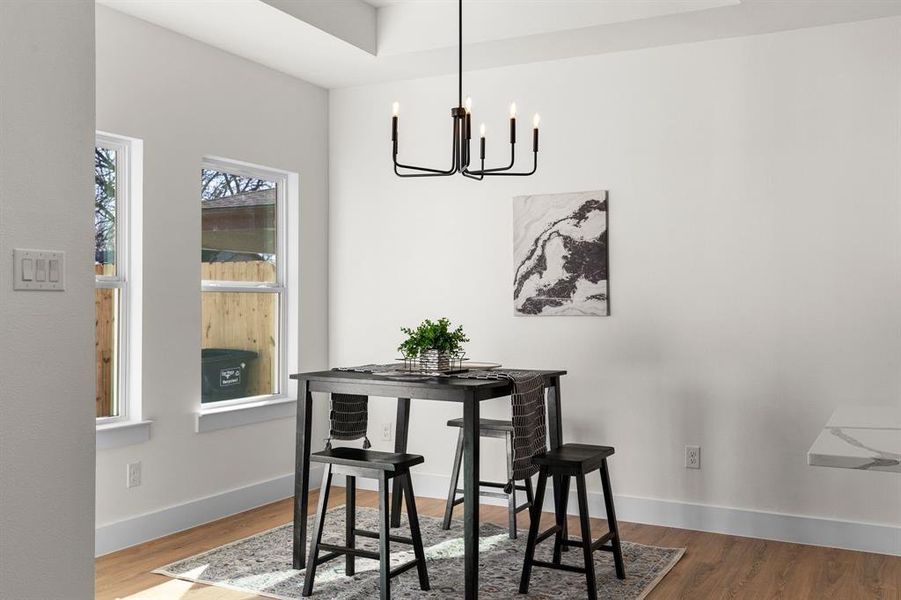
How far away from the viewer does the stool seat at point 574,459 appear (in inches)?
132

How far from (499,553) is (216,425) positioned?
169 cm

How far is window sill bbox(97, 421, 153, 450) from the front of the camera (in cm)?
390

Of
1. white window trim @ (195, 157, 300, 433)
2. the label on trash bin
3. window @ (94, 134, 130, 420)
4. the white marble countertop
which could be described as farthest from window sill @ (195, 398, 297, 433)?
the white marble countertop

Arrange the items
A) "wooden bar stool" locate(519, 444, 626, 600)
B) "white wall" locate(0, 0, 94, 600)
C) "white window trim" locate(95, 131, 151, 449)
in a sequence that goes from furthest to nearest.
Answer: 1. "white window trim" locate(95, 131, 151, 449)
2. "wooden bar stool" locate(519, 444, 626, 600)
3. "white wall" locate(0, 0, 94, 600)

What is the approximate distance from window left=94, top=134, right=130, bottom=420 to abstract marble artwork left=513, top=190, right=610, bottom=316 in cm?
210

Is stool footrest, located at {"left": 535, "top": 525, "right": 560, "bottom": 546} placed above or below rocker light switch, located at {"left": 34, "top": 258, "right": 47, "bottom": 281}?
below

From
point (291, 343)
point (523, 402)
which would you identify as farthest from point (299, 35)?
point (523, 402)

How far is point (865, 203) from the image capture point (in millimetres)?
4098

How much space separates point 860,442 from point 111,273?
343 centimetres

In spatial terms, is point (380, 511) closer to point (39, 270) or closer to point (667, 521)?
point (39, 270)

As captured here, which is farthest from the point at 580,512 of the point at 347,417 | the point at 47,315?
the point at 47,315

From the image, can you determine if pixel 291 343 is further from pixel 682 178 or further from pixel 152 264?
pixel 682 178

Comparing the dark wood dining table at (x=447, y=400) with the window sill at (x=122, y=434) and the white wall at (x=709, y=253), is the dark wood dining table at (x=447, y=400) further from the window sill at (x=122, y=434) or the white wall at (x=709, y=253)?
the window sill at (x=122, y=434)

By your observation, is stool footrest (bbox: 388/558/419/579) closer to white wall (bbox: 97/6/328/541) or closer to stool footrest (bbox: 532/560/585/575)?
stool footrest (bbox: 532/560/585/575)
